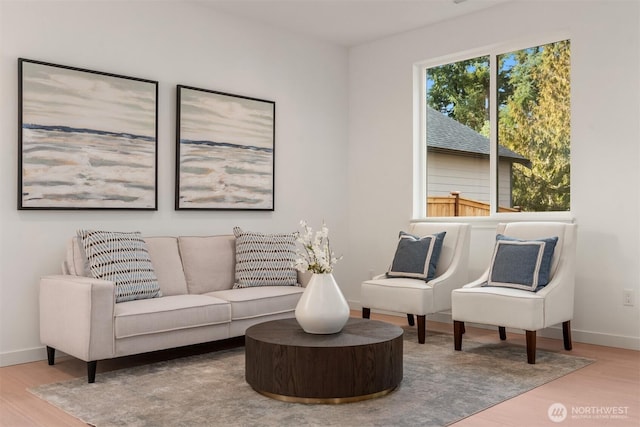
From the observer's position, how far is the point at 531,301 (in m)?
3.79

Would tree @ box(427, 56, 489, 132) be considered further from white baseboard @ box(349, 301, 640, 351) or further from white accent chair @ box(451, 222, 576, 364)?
white baseboard @ box(349, 301, 640, 351)

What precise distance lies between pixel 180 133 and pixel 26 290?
1648 millimetres

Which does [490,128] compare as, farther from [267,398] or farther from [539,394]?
[267,398]

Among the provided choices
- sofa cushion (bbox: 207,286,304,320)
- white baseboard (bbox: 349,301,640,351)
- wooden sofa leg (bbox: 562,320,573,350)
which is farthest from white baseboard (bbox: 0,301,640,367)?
sofa cushion (bbox: 207,286,304,320)

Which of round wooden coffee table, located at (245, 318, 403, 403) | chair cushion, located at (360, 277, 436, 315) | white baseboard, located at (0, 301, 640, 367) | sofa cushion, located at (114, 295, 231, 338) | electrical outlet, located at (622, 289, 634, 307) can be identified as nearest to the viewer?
round wooden coffee table, located at (245, 318, 403, 403)

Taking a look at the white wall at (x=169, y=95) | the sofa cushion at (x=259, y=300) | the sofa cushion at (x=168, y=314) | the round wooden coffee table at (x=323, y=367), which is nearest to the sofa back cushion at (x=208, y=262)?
the sofa cushion at (x=259, y=300)

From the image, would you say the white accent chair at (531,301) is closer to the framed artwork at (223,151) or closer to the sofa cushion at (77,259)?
the framed artwork at (223,151)

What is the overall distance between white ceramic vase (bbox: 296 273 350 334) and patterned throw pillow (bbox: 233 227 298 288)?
141 centimetres

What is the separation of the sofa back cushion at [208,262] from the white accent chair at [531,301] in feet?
5.83

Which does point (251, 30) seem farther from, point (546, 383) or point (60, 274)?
point (546, 383)

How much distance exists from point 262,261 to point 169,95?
1.54 meters

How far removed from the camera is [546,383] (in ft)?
11.1

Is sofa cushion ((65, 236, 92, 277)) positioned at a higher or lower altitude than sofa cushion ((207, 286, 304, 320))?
higher

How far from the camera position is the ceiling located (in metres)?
4.95
